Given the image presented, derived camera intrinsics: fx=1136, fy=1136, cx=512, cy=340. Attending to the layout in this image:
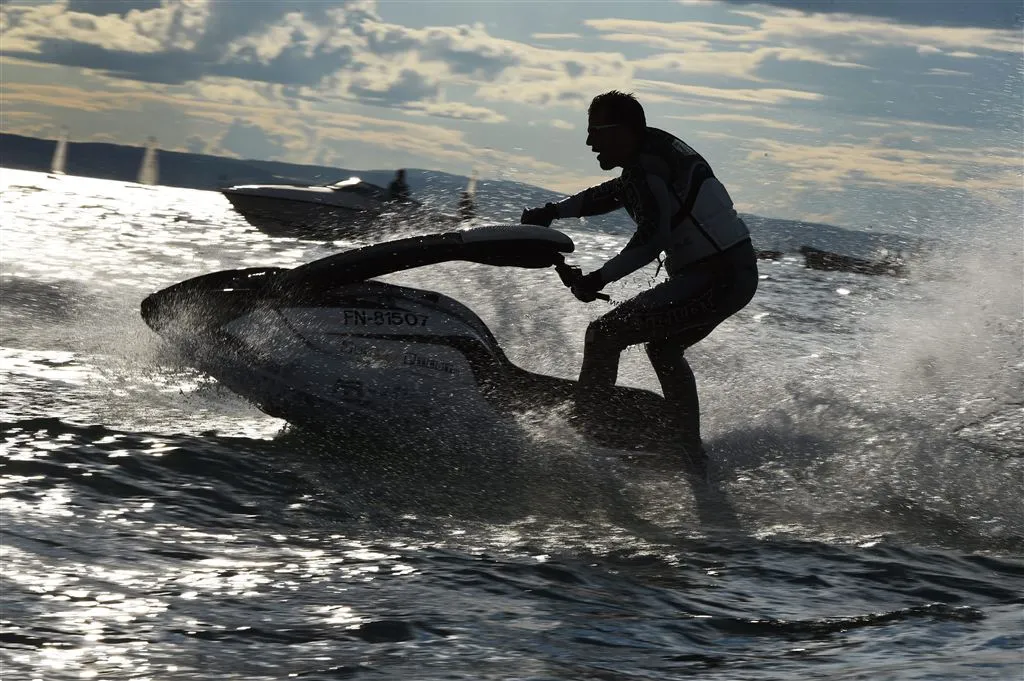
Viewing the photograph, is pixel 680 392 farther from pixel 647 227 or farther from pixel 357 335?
pixel 357 335

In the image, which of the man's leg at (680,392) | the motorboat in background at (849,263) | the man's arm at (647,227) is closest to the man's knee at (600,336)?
the man's leg at (680,392)

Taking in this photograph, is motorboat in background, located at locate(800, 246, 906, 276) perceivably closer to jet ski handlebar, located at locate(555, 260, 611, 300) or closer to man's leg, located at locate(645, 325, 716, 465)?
man's leg, located at locate(645, 325, 716, 465)

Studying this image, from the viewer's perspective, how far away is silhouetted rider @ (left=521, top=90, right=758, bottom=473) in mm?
5578

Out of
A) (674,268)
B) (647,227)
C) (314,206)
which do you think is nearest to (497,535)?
(647,227)

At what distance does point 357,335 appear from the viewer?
18.2ft

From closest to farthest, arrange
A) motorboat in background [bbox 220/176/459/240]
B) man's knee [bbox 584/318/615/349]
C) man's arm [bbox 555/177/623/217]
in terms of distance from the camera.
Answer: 1. man's knee [bbox 584/318/615/349]
2. man's arm [bbox 555/177/623/217]
3. motorboat in background [bbox 220/176/459/240]

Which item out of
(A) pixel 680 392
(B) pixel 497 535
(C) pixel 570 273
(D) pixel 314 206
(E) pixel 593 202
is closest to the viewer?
(B) pixel 497 535

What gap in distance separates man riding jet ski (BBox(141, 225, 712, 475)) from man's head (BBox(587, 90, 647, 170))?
0.48 metres

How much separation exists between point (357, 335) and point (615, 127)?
5.32 ft

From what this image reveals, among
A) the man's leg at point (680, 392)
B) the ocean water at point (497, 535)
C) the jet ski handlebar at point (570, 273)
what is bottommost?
the ocean water at point (497, 535)

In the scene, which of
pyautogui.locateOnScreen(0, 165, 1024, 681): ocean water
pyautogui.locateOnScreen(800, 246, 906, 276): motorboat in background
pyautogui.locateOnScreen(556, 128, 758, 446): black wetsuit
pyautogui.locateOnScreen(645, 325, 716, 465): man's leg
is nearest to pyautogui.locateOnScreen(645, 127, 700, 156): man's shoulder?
pyautogui.locateOnScreen(556, 128, 758, 446): black wetsuit

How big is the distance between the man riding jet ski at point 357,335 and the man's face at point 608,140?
0.46m

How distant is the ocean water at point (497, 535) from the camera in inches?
134

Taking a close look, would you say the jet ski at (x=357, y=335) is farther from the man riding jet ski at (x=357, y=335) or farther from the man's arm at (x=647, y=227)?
the man's arm at (x=647, y=227)
